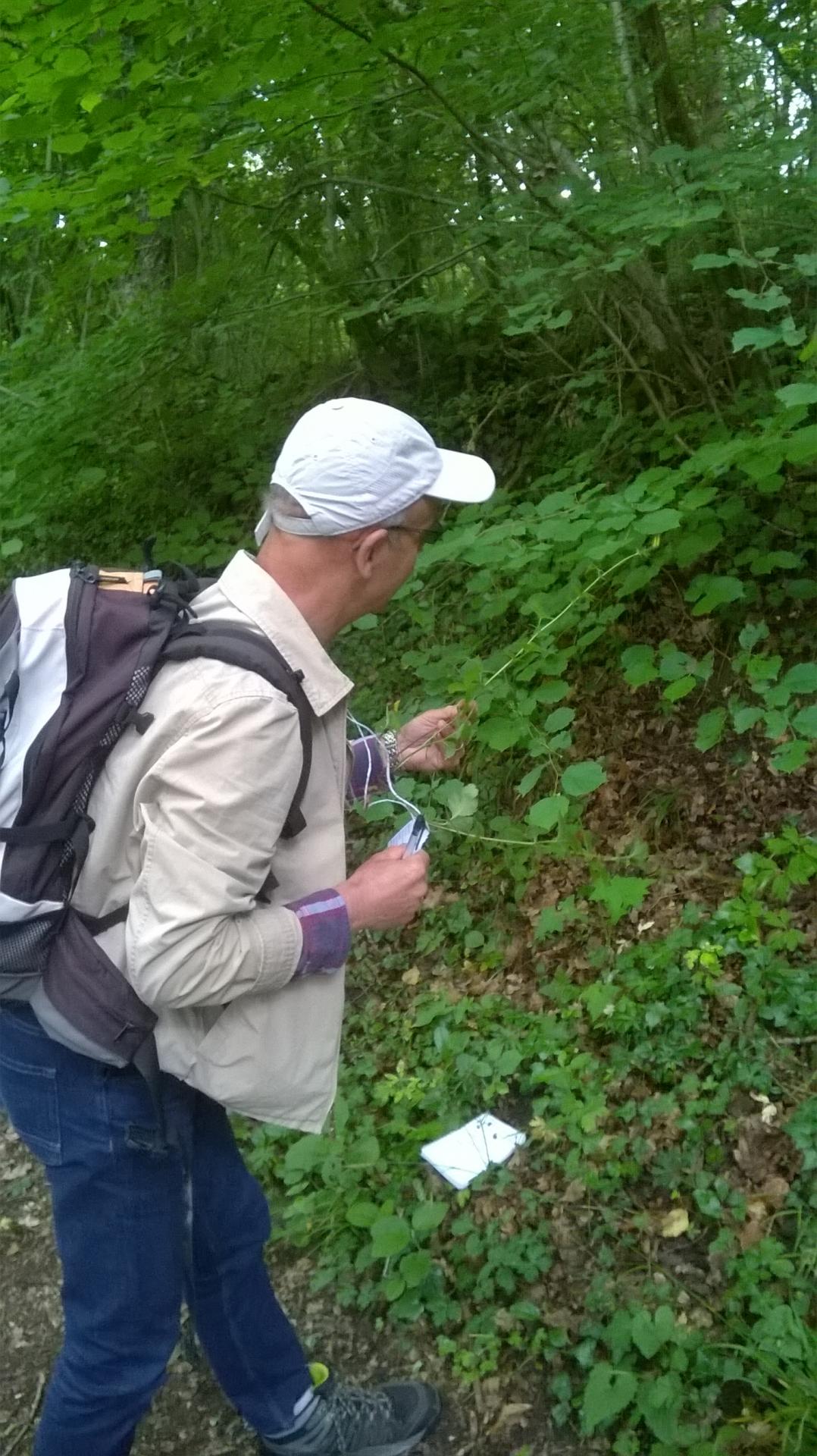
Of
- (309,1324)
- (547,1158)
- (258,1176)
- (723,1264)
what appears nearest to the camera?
(723,1264)

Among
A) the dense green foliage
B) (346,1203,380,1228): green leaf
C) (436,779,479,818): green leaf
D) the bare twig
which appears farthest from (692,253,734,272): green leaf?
the bare twig

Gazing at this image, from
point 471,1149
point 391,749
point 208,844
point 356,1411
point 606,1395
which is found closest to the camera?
point 208,844

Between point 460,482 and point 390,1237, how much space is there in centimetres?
196

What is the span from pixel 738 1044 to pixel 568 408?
3.82 meters

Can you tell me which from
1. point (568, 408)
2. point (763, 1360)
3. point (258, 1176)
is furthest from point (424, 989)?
point (568, 408)

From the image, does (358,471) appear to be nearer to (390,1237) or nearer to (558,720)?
(558,720)

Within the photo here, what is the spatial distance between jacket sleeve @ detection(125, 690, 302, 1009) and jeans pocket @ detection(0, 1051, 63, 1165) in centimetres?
39

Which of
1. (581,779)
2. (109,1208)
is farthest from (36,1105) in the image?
(581,779)

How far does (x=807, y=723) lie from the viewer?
298cm

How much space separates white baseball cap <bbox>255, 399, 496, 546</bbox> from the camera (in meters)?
1.60

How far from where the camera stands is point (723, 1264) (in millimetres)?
2395

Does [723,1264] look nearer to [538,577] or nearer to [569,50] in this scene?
[538,577]

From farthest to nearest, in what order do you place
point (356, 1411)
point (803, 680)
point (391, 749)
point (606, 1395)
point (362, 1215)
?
point (803, 680), point (362, 1215), point (391, 749), point (356, 1411), point (606, 1395)

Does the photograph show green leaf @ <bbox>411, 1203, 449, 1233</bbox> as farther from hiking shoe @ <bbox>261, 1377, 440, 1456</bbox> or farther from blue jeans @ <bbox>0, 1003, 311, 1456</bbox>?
blue jeans @ <bbox>0, 1003, 311, 1456</bbox>
